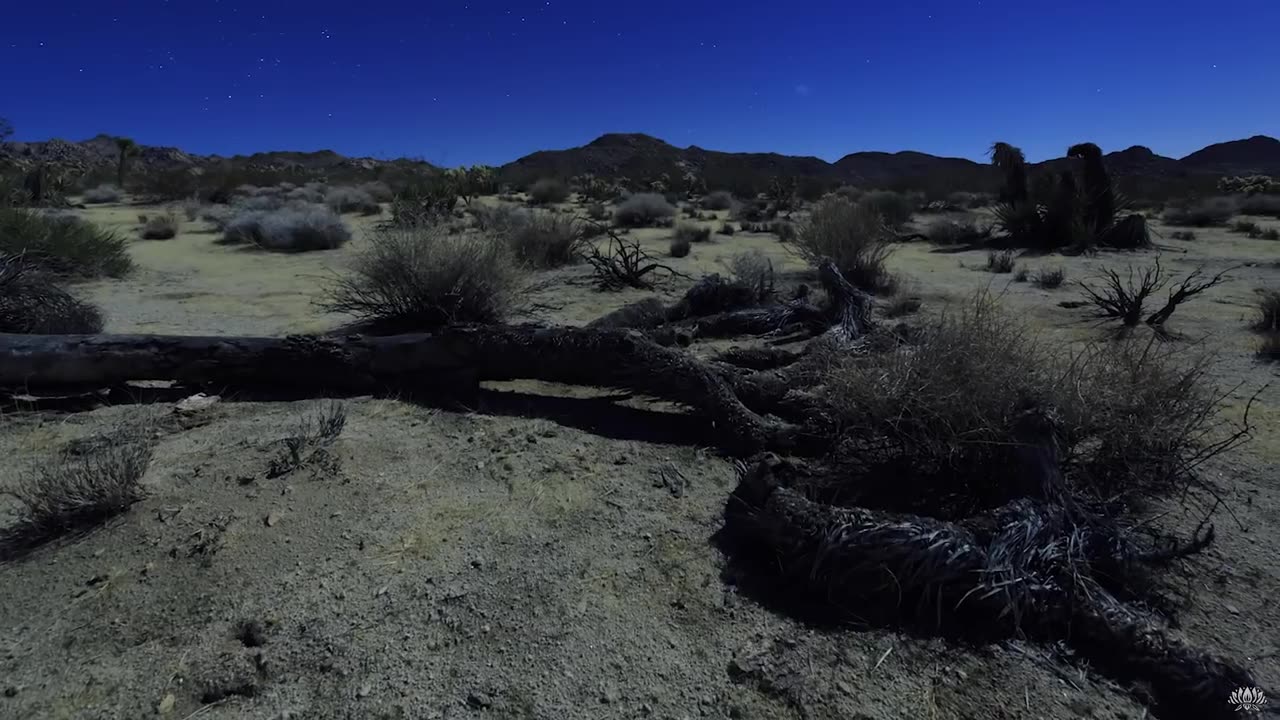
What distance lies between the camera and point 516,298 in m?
7.05

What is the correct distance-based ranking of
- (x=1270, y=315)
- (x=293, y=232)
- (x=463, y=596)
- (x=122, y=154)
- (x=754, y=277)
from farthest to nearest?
1. (x=122, y=154)
2. (x=293, y=232)
3. (x=754, y=277)
4. (x=1270, y=315)
5. (x=463, y=596)

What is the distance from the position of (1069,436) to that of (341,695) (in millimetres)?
3411

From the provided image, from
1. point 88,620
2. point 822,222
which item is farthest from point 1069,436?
point 822,222

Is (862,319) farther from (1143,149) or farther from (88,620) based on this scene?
(1143,149)

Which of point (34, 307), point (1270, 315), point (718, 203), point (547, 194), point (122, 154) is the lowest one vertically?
point (1270, 315)

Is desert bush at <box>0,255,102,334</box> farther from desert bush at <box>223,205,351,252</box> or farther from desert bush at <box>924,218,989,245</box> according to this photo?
desert bush at <box>924,218,989,245</box>

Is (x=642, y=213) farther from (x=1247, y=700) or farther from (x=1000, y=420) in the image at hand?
(x=1247, y=700)

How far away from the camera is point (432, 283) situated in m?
6.42

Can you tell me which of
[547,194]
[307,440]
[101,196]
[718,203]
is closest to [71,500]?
[307,440]

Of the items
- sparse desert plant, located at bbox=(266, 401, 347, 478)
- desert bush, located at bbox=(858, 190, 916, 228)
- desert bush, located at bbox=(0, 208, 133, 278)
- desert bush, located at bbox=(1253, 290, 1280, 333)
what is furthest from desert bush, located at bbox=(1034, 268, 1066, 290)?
desert bush, located at bbox=(0, 208, 133, 278)

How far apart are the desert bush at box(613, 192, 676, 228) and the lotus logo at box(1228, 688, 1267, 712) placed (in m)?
16.7

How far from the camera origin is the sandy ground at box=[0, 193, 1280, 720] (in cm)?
247

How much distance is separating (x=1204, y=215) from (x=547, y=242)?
18901 mm

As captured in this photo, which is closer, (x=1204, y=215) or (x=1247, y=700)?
(x=1247, y=700)
